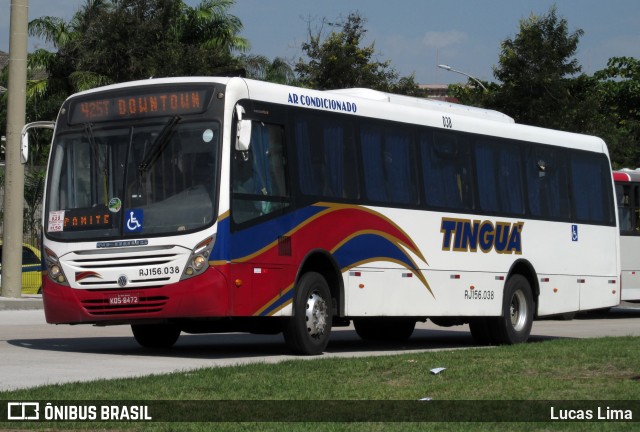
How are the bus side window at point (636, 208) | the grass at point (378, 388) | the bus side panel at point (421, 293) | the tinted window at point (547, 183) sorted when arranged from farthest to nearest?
the bus side window at point (636, 208) → the tinted window at point (547, 183) → the bus side panel at point (421, 293) → the grass at point (378, 388)

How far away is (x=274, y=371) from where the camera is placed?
1284cm

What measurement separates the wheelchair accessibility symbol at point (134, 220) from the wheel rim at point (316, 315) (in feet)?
7.21

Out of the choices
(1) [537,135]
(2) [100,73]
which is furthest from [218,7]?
(1) [537,135]

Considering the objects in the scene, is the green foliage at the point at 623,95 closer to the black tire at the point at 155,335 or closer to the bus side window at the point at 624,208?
the bus side window at the point at 624,208

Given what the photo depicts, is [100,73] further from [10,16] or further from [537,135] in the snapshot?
[537,135]

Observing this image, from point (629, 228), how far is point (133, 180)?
1837 cm

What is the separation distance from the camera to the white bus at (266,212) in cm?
1503

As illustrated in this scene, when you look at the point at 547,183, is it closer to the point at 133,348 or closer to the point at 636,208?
the point at 133,348

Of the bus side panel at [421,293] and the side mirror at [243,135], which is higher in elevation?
the side mirror at [243,135]

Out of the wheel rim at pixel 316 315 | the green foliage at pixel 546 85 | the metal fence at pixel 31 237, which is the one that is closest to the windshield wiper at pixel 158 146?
the wheel rim at pixel 316 315

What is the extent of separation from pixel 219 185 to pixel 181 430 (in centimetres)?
628

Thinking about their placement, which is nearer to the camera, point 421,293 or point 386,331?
point 421,293

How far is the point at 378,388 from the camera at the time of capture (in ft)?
37.7

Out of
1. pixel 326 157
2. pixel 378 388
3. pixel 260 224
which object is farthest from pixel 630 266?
pixel 378 388
